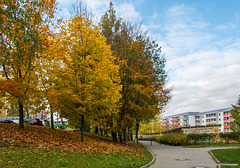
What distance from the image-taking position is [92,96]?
55.6 feet

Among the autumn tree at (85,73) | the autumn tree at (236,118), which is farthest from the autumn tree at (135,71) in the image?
the autumn tree at (236,118)

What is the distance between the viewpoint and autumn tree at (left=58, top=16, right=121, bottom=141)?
1673 cm

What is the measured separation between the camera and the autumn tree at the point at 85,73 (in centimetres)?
1673

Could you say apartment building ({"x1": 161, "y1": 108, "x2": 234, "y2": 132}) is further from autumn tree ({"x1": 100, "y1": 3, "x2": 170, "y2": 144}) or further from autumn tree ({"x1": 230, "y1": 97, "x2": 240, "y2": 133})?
autumn tree ({"x1": 230, "y1": 97, "x2": 240, "y2": 133})

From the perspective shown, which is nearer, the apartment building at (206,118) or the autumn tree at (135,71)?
the autumn tree at (135,71)

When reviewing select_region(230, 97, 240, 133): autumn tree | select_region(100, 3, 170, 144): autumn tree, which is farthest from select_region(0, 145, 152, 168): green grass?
select_region(100, 3, 170, 144): autumn tree

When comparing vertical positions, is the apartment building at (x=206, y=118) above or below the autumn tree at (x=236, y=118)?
below

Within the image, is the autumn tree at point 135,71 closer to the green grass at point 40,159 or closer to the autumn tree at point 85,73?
the autumn tree at point 85,73

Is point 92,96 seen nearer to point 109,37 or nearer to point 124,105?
point 124,105

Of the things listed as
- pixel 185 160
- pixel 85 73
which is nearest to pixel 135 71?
pixel 85 73

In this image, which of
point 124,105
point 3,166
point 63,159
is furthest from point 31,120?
point 3,166

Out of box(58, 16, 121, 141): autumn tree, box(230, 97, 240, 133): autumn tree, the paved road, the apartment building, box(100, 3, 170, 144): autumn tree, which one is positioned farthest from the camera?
the apartment building

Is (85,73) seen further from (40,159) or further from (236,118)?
(236,118)

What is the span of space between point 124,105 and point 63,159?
44.2 ft
